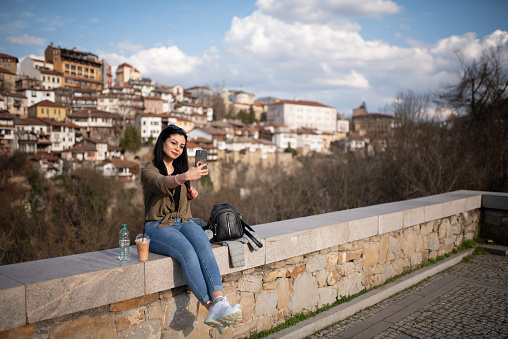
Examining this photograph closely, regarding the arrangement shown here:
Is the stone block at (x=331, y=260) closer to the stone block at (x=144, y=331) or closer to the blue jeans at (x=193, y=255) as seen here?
the blue jeans at (x=193, y=255)

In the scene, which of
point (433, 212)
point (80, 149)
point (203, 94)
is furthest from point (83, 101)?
point (433, 212)

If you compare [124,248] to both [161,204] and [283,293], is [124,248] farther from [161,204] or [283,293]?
[283,293]

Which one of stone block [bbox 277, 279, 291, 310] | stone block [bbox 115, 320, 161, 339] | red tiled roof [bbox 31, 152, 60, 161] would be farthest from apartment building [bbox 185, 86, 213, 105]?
stone block [bbox 115, 320, 161, 339]

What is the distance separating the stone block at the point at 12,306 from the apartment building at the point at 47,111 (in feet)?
199

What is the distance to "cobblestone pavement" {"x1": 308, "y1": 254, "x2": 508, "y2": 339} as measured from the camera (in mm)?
3992

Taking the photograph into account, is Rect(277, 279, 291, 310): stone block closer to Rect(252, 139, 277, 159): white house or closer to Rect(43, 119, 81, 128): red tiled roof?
Rect(43, 119, 81, 128): red tiled roof

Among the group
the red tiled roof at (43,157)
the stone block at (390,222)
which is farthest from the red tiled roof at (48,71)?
the stone block at (390,222)

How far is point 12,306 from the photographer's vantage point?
2.23 metres

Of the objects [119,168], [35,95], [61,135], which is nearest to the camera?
[119,168]

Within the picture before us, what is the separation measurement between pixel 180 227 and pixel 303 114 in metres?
105

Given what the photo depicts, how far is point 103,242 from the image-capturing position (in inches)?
729

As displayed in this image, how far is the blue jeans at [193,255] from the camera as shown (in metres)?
2.98

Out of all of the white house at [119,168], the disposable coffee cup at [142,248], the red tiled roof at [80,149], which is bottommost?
the white house at [119,168]

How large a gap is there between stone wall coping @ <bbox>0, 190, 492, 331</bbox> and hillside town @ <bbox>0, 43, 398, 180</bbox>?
22.5 metres
